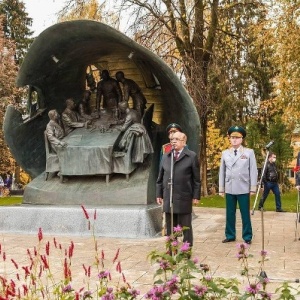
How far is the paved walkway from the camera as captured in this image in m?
5.84

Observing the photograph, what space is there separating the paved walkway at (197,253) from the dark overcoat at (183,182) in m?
0.76

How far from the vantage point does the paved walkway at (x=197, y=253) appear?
5.84 m

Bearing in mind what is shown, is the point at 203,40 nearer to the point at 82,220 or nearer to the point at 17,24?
the point at 82,220

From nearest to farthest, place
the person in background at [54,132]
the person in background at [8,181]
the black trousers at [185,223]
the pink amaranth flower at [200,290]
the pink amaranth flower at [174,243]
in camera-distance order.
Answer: the pink amaranth flower at [200,290], the pink amaranth flower at [174,243], the black trousers at [185,223], the person in background at [54,132], the person in background at [8,181]

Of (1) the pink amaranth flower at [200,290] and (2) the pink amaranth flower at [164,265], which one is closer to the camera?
(1) the pink amaranth flower at [200,290]

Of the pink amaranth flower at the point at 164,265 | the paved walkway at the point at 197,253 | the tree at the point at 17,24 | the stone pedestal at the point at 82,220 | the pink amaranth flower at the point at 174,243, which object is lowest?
the paved walkway at the point at 197,253

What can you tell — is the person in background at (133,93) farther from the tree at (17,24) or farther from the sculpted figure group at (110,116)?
the tree at (17,24)

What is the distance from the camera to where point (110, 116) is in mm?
11602

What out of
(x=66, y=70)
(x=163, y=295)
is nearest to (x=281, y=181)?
(x=66, y=70)

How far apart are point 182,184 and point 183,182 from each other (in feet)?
0.10

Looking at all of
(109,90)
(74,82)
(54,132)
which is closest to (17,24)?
(74,82)

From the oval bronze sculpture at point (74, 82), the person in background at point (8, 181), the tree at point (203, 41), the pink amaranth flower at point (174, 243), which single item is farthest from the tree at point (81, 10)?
the person in background at point (8, 181)

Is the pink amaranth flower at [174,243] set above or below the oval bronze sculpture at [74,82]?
below

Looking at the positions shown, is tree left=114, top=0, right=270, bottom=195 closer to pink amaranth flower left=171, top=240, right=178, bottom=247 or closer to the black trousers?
the black trousers
